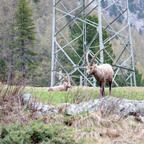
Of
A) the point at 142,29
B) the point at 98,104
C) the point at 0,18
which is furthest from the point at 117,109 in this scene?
the point at 142,29

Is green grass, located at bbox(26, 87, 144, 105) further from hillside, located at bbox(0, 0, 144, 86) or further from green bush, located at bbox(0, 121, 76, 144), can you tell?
hillside, located at bbox(0, 0, 144, 86)

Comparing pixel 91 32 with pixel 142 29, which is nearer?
pixel 91 32

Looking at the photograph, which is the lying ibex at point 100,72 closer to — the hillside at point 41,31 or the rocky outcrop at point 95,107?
the rocky outcrop at point 95,107

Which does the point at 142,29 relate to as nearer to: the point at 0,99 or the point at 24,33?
the point at 24,33

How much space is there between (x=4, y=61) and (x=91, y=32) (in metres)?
12.0

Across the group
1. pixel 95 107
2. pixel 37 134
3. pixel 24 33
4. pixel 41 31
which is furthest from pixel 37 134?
pixel 41 31

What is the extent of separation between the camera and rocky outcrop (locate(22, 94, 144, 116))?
6402 millimetres

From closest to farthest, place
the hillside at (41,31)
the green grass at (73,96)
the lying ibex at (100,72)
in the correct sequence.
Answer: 1. the green grass at (73,96)
2. the lying ibex at (100,72)
3. the hillside at (41,31)

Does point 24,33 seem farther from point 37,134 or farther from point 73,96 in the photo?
point 37,134

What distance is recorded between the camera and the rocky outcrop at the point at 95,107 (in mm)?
6402

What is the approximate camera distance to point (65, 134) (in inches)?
180

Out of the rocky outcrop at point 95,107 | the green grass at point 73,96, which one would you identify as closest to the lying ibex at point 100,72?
the green grass at point 73,96

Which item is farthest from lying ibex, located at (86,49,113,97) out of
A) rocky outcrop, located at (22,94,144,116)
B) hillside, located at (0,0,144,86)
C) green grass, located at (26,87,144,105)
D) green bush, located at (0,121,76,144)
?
hillside, located at (0,0,144,86)

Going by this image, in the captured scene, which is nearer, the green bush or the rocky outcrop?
the green bush
